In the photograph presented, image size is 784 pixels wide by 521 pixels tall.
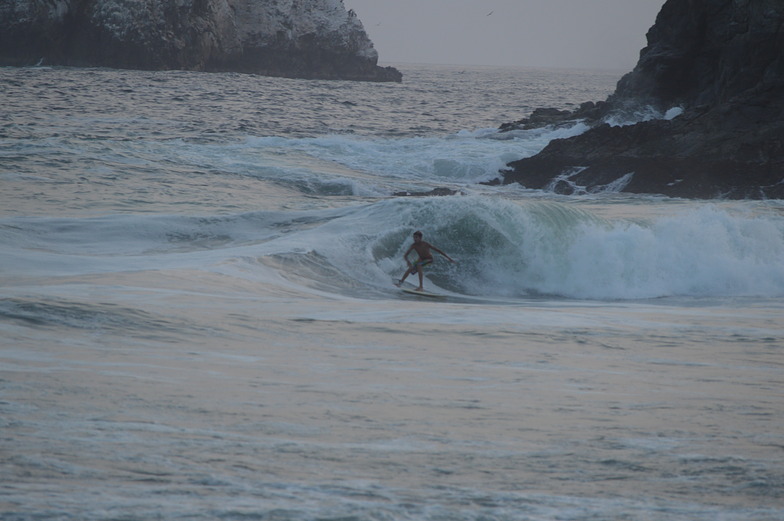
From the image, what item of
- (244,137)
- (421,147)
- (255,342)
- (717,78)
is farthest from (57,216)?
(717,78)

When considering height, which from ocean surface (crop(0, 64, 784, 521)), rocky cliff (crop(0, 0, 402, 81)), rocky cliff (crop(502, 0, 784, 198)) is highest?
rocky cliff (crop(0, 0, 402, 81))

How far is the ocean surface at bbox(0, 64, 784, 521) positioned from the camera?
3.64 metres

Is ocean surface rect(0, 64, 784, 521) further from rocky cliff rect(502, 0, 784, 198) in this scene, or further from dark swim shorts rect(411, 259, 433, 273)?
rocky cliff rect(502, 0, 784, 198)

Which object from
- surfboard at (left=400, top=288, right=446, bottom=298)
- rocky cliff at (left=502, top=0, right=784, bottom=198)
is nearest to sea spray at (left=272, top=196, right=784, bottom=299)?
surfboard at (left=400, top=288, right=446, bottom=298)

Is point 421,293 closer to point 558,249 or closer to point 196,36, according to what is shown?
point 558,249

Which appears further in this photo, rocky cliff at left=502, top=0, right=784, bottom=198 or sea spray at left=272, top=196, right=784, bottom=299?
rocky cliff at left=502, top=0, right=784, bottom=198

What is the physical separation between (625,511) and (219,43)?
76609 millimetres

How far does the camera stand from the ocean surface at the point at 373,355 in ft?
11.9

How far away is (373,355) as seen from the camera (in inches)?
252

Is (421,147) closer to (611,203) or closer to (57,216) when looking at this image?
(611,203)

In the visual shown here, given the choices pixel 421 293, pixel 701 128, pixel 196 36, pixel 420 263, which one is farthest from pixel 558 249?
pixel 196 36

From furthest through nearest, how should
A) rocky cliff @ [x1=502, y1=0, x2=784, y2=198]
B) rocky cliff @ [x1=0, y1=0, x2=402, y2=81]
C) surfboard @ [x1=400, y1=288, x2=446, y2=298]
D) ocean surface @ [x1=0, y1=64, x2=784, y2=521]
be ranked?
rocky cliff @ [x1=0, y1=0, x2=402, y2=81]
rocky cliff @ [x1=502, y1=0, x2=784, y2=198]
surfboard @ [x1=400, y1=288, x2=446, y2=298]
ocean surface @ [x1=0, y1=64, x2=784, y2=521]

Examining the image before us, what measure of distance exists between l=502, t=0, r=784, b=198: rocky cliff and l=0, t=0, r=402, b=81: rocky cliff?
5221 centimetres

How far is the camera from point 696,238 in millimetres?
13242
